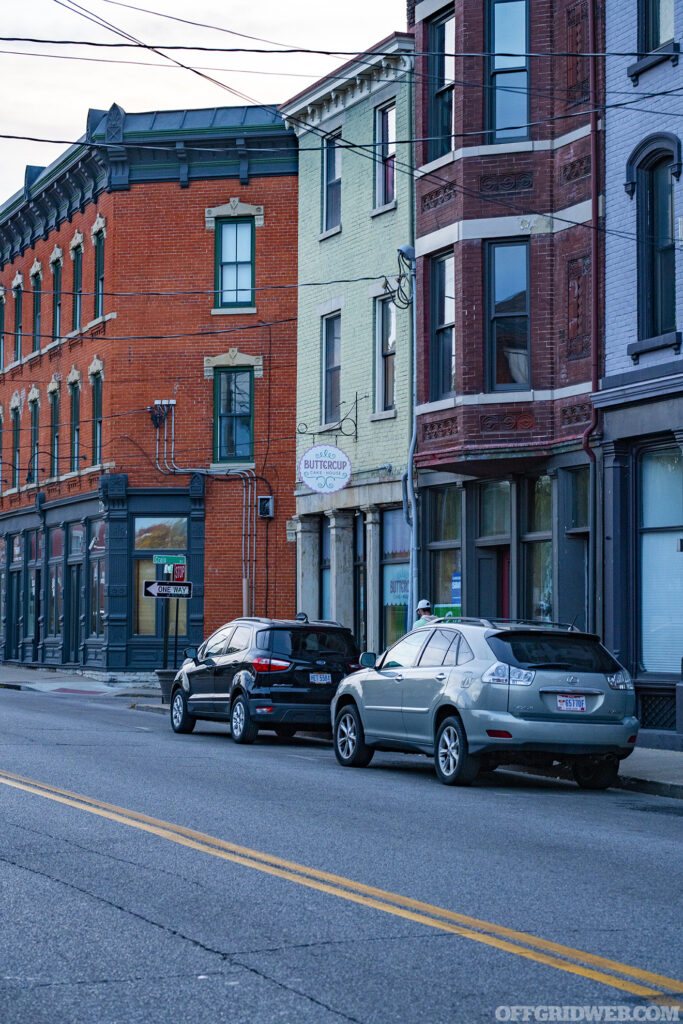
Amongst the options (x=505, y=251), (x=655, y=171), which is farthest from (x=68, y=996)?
(x=505, y=251)

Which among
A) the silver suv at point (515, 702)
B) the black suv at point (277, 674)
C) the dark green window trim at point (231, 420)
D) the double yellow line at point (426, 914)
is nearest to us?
the double yellow line at point (426, 914)

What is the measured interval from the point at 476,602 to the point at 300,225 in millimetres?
10298

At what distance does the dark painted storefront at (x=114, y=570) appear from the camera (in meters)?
33.9

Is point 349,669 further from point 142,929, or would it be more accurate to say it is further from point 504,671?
point 142,929

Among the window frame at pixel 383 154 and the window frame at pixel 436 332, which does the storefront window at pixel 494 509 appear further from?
the window frame at pixel 383 154

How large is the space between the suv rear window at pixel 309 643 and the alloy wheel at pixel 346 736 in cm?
270

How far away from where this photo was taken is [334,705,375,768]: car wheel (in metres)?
16.2

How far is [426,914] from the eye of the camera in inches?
302

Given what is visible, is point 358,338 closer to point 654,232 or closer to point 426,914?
point 654,232

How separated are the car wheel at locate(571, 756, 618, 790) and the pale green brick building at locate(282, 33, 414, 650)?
10364 millimetres

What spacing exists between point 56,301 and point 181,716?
2084 cm

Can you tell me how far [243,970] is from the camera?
21.2 feet

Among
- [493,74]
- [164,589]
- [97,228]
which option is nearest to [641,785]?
[493,74]

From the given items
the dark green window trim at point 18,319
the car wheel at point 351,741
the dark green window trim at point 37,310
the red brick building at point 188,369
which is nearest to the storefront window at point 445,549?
the car wheel at point 351,741
